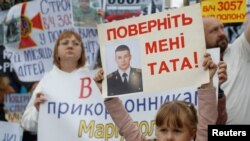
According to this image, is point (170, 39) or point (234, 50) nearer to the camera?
point (170, 39)

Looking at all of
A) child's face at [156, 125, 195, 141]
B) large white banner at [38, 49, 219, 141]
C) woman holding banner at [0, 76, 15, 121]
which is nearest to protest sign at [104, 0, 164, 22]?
woman holding banner at [0, 76, 15, 121]

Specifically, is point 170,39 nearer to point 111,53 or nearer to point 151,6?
point 111,53

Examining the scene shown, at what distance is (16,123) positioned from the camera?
5.63 metres

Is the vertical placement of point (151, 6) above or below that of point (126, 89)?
above

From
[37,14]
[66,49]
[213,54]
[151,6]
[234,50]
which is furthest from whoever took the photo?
[37,14]

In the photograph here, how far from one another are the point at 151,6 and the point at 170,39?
6.64ft

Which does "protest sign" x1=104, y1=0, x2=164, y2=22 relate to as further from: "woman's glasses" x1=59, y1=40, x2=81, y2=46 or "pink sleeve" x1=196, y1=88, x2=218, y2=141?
"pink sleeve" x1=196, y1=88, x2=218, y2=141

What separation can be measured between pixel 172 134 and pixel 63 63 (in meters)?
1.69

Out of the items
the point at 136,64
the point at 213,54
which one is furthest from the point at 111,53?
the point at 213,54

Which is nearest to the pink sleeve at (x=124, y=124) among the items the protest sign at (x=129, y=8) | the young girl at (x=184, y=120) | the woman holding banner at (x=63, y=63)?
the young girl at (x=184, y=120)

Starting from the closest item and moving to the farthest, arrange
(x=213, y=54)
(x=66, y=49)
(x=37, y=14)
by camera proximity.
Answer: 1. (x=213, y=54)
2. (x=66, y=49)
3. (x=37, y=14)

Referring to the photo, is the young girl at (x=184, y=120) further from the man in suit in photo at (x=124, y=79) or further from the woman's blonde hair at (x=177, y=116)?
the man in suit in photo at (x=124, y=79)

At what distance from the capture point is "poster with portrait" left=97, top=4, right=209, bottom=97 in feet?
11.4

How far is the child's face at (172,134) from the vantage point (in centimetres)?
301
